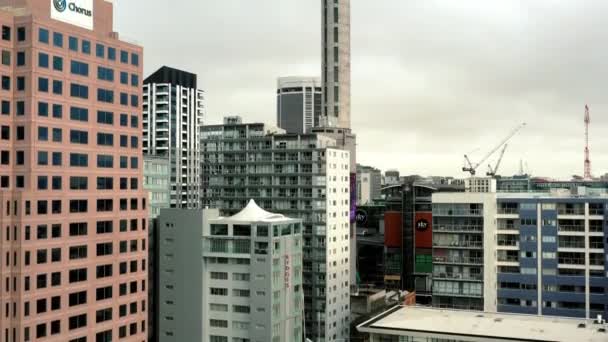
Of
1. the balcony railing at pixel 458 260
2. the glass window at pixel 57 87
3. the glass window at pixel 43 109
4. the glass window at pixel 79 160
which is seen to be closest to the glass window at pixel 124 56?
the glass window at pixel 57 87

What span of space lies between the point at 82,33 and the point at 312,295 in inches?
2925

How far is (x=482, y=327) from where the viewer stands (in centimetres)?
9862

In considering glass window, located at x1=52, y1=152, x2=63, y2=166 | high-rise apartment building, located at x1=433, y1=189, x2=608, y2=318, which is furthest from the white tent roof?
high-rise apartment building, located at x1=433, y1=189, x2=608, y2=318

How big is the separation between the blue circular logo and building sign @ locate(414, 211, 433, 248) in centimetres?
12198

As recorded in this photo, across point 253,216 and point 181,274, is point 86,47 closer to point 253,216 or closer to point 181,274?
point 253,216

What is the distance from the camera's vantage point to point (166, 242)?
4456 inches

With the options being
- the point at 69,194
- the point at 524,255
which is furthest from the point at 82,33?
the point at 524,255

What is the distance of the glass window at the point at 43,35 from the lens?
76.5 metres

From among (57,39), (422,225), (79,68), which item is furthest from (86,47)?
(422,225)

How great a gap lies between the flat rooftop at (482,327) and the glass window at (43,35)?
56.4 meters

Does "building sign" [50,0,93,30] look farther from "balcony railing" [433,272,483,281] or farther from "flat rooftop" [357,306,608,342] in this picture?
"balcony railing" [433,272,483,281]

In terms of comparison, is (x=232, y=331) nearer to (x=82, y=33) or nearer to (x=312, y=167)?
(x=312, y=167)

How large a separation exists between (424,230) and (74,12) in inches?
4789

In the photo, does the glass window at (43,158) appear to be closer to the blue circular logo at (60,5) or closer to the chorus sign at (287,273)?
the blue circular logo at (60,5)
